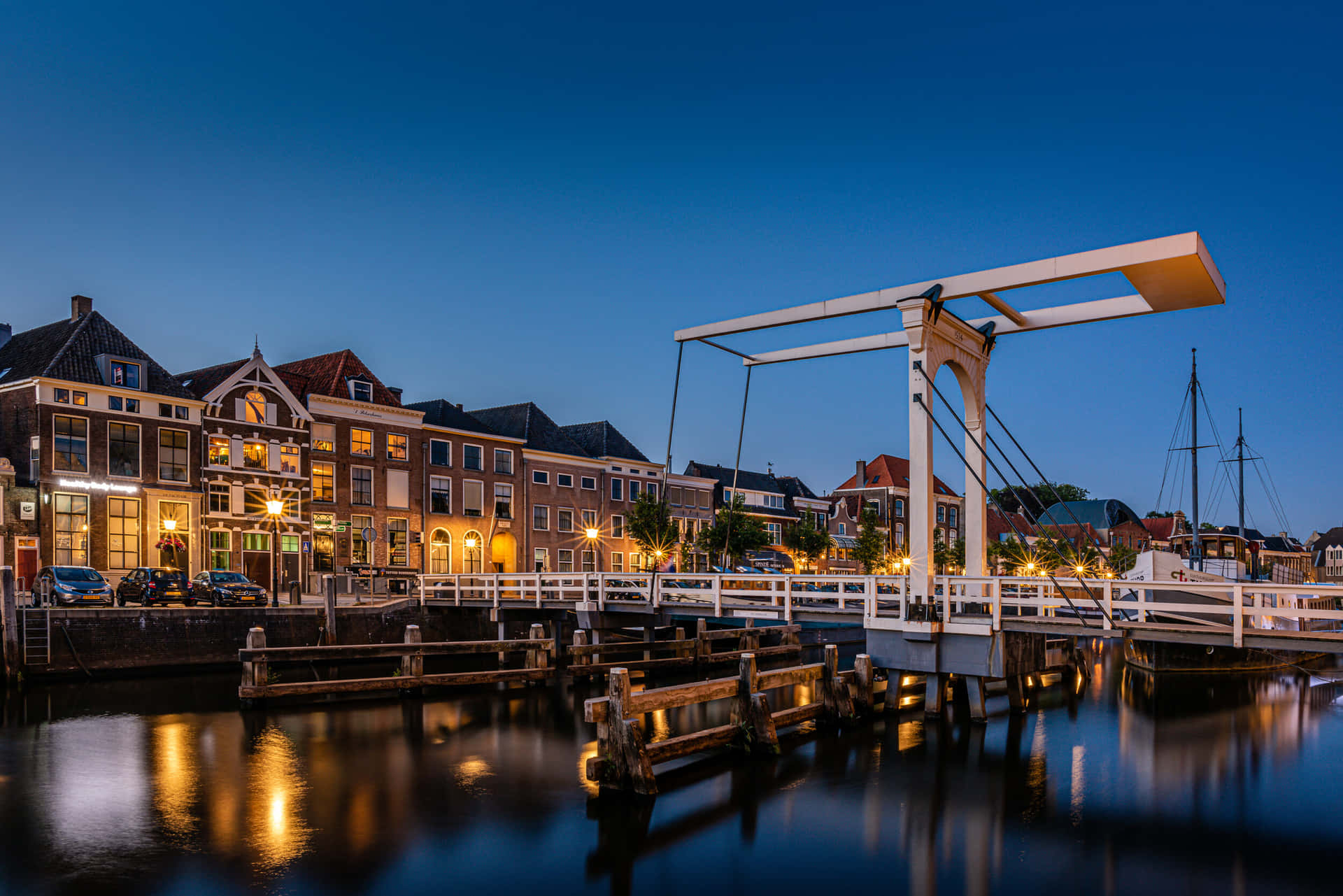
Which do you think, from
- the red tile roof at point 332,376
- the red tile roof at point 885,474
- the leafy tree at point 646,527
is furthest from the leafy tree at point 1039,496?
the red tile roof at point 332,376

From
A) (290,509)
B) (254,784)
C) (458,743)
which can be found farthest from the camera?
(290,509)

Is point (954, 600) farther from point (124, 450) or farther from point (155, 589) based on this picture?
point (124, 450)

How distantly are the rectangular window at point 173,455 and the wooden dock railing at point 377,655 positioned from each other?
17572 millimetres

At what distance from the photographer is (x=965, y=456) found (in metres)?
18.5

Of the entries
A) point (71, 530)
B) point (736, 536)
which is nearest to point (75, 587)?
point (71, 530)

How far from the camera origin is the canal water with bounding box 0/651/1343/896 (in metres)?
9.94

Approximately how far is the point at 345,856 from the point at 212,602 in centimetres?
2267

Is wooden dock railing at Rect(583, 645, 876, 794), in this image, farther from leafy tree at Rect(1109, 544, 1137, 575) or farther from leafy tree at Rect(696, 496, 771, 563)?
leafy tree at Rect(1109, 544, 1137, 575)

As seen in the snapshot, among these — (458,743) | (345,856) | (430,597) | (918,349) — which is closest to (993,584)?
(918,349)

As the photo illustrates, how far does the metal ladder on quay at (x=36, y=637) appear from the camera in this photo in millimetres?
24406

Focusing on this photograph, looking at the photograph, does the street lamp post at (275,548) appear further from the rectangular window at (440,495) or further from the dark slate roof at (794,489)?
the dark slate roof at (794,489)

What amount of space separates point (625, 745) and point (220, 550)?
1200 inches

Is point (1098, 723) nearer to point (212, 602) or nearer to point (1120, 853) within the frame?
point (1120, 853)

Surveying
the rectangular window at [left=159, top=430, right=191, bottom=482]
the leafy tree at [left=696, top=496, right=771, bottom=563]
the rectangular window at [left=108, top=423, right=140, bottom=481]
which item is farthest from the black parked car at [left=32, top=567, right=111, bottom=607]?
the leafy tree at [left=696, top=496, right=771, bottom=563]
